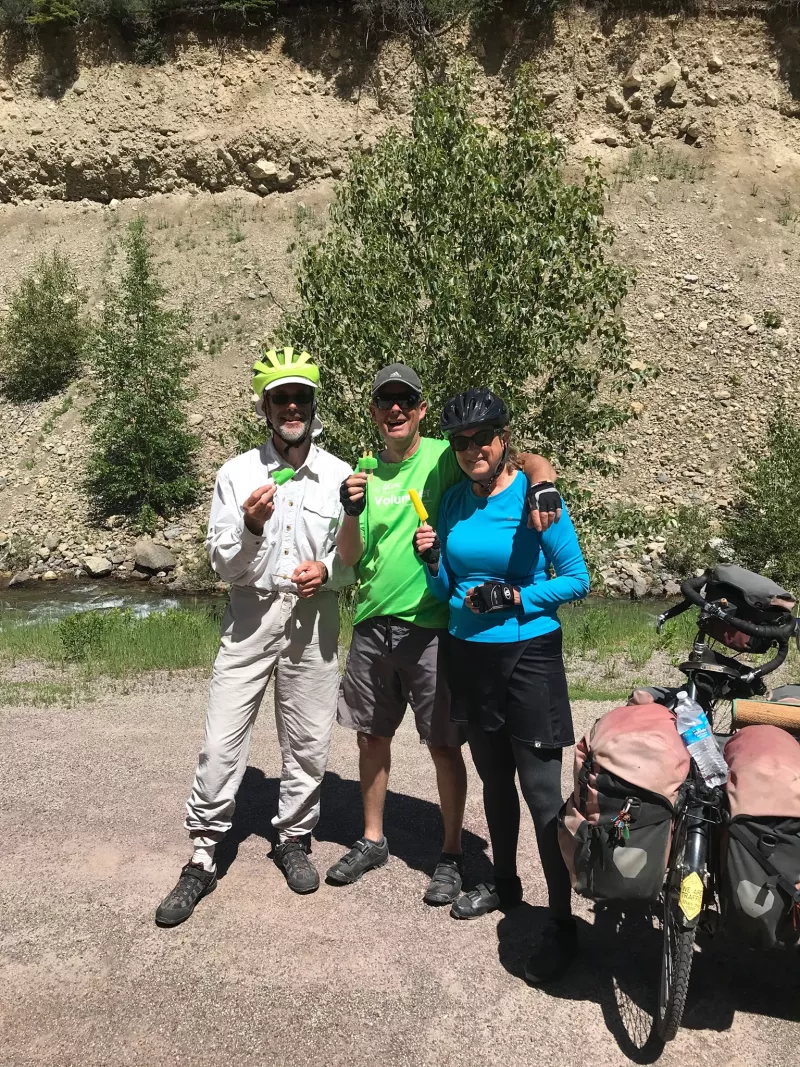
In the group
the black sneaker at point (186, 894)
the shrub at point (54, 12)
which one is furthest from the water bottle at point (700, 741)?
the shrub at point (54, 12)

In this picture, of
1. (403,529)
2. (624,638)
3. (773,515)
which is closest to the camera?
(403,529)

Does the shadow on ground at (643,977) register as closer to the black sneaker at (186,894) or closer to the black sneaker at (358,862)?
the black sneaker at (358,862)

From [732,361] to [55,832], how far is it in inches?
929

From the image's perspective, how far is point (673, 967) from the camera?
3145mm

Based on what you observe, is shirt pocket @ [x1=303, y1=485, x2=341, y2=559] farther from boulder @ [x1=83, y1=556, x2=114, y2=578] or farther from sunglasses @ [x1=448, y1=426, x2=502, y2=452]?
boulder @ [x1=83, y1=556, x2=114, y2=578]

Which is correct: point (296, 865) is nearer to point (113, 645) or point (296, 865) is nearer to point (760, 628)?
point (760, 628)

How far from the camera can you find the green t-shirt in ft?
13.7

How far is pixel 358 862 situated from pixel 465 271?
32.6ft

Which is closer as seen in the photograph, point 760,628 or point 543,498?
point 760,628

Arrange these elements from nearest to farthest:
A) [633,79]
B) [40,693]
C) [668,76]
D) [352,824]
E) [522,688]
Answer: [522,688] → [352,824] → [40,693] → [668,76] → [633,79]

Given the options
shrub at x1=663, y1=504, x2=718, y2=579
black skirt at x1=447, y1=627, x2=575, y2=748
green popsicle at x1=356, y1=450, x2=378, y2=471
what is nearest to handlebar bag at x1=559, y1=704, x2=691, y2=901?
black skirt at x1=447, y1=627, x2=575, y2=748

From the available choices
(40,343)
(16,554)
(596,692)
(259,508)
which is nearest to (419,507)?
(259,508)

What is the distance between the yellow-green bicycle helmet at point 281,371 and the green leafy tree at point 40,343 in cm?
2482

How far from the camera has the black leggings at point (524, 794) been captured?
3695 mm
